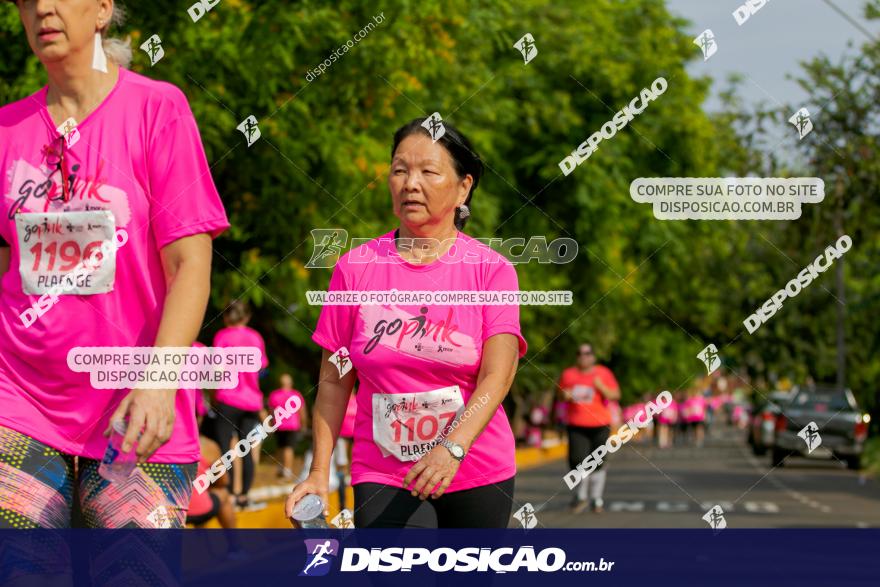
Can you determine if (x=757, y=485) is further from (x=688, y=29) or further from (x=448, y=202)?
(x=448, y=202)

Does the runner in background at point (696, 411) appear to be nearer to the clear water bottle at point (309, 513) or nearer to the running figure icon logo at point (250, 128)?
the running figure icon logo at point (250, 128)

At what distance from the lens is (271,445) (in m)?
36.8

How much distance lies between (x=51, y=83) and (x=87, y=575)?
1.12m

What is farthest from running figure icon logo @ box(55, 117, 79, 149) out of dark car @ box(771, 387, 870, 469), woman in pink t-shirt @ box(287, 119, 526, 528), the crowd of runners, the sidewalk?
dark car @ box(771, 387, 870, 469)

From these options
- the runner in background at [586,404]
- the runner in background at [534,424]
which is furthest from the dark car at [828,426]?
the runner in background at [586,404]

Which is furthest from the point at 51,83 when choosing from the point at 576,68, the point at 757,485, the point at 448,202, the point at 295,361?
the point at 576,68

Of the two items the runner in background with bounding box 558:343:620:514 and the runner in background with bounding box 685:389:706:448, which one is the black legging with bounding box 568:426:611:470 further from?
the runner in background with bounding box 685:389:706:448

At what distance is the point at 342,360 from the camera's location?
521 cm

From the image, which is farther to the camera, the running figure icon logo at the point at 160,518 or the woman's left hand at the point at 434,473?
the woman's left hand at the point at 434,473

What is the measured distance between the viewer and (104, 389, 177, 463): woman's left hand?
3562mm


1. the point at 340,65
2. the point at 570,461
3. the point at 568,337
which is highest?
the point at 568,337

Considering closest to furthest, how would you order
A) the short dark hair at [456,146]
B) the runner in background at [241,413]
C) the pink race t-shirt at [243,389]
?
the short dark hair at [456,146] < the pink race t-shirt at [243,389] < the runner in background at [241,413]

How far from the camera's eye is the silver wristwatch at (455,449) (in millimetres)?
4773

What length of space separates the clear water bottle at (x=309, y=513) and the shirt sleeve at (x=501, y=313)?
82 cm
